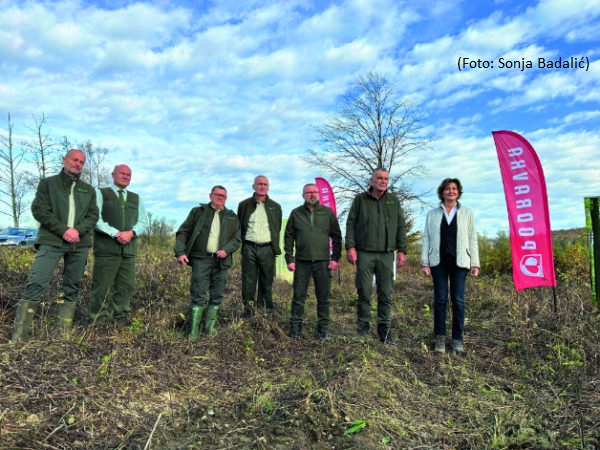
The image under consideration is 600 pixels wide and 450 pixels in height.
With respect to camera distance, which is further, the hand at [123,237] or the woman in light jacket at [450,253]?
the hand at [123,237]

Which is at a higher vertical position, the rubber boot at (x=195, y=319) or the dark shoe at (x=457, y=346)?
the rubber boot at (x=195, y=319)

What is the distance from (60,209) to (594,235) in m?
7.84

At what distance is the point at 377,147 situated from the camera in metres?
20.4

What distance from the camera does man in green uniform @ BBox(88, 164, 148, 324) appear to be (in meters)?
5.17

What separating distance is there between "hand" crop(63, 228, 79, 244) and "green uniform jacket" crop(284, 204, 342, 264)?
98.0 inches

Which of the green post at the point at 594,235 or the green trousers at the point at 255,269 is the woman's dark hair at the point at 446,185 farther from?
the green post at the point at 594,235

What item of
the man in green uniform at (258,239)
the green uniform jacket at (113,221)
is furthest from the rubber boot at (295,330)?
the green uniform jacket at (113,221)

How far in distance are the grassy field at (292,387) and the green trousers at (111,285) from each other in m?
0.30

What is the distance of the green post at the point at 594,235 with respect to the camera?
22.2 ft

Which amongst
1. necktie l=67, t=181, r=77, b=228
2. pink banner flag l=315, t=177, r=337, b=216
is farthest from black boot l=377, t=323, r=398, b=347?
pink banner flag l=315, t=177, r=337, b=216

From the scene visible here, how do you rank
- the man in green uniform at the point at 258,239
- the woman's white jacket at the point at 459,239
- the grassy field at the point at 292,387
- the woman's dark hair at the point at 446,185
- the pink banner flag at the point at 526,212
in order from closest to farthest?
the grassy field at the point at 292,387
the woman's white jacket at the point at 459,239
the woman's dark hair at the point at 446,185
the man in green uniform at the point at 258,239
the pink banner flag at the point at 526,212

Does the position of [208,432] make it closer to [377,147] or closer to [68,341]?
[68,341]

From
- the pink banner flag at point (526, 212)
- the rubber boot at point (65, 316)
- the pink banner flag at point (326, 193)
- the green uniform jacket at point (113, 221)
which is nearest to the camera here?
the rubber boot at point (65, 316)

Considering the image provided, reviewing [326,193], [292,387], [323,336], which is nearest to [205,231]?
[323,336]
